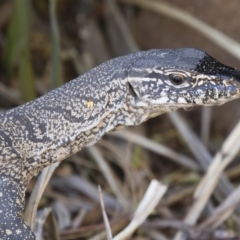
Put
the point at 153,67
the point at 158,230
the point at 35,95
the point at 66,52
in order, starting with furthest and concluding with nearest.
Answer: the point at 66,52, the point at 35,95, the point at 158,230, the point at 153,67

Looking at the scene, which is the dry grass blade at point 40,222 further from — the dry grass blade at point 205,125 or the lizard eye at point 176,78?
the dry grass blade at point 205,125

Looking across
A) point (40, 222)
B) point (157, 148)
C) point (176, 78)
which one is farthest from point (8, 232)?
point (157, 148)

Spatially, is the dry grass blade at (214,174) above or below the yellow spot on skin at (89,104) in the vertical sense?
below

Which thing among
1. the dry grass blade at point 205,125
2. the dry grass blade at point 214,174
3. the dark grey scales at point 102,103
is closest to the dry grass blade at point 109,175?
the dry grass blade at point 214,174

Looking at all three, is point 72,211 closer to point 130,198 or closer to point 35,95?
point 130,198

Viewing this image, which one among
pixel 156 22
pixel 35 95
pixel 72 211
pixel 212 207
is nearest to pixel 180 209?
pixel 212 207

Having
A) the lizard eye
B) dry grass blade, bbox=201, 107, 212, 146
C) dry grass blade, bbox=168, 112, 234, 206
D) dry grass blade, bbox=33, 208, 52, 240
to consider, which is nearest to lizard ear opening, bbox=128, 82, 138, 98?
the lizard eye
